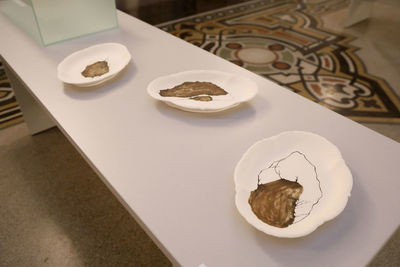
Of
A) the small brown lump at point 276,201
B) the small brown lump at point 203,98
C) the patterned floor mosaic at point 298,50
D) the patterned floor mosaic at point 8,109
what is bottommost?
the patterned floor mosaic at point 8,109

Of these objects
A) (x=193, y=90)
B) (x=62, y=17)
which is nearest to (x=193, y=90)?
(x=193, y=90)

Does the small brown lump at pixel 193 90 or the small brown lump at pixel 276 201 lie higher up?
the small brown lump at pixel 193 90

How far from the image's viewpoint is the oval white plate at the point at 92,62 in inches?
33.6

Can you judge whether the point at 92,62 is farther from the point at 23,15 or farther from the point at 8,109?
the point at 8,109

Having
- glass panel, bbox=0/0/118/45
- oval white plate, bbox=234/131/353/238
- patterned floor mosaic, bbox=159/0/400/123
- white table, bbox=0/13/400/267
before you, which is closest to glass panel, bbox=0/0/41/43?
glass panel, bbox=0/0/118/45

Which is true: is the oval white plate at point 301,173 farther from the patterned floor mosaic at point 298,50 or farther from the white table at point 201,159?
the patterned floor mosaic at point 298,50

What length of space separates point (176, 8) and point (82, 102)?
91.2 inches

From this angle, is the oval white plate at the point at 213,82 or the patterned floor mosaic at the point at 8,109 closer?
the oval white plate at the point at 213,82

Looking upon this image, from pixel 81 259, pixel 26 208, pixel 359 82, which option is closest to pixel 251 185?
pixel 81 259

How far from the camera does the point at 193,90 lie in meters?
0.82

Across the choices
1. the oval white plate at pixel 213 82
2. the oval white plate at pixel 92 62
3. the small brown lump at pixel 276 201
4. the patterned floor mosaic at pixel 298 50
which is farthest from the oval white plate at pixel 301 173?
the patterned floor mosaic at pixel 298 50

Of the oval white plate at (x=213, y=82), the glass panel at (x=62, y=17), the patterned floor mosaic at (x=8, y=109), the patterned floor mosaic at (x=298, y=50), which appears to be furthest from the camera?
the patterned floor mosaic at (x=298, y=50)

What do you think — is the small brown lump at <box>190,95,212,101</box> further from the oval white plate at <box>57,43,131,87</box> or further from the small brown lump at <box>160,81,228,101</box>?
the oval white plate at <box>57,43,131,87</box>

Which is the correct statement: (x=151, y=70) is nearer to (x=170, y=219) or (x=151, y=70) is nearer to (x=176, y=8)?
(x=170, y=219)
